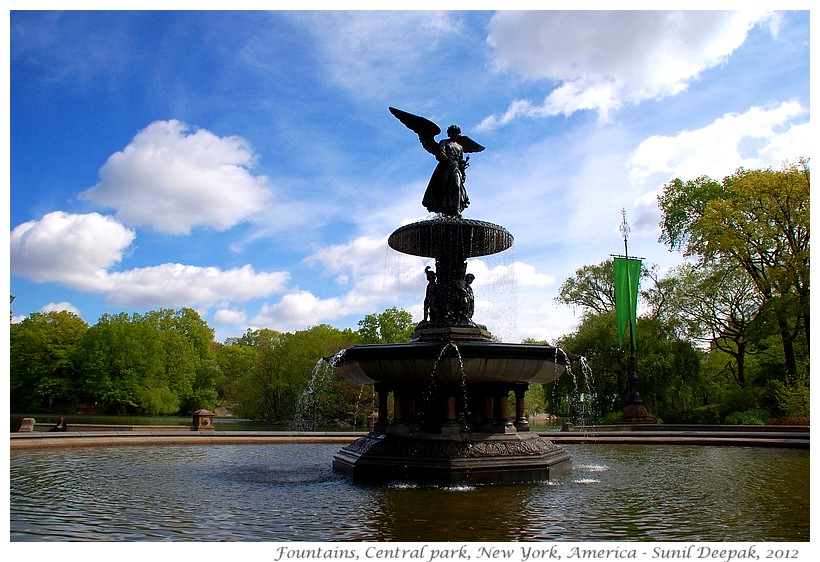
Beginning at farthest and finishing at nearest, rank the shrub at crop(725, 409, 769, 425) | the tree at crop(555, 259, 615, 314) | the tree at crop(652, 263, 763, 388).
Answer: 1. the tree at crop(555, 259, 615, 314)
2. the tree at crop(652, 263, 763, 388)
3. the shrub at crop(725, 409, 769, 425)

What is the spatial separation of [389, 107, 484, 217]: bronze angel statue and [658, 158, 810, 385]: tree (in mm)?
21623

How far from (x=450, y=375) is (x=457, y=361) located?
0.33m

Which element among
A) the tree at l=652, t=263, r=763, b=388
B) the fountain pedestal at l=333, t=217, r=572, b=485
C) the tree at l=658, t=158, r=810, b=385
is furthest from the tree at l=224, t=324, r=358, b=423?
the fountain pedestal at l=333, t=217, r=572, b=485

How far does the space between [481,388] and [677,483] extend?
3456 millimetres

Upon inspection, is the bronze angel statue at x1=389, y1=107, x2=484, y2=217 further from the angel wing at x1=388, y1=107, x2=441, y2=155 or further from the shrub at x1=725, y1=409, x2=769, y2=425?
the shrub at x1=725, y1=409, x2=769, y2=425

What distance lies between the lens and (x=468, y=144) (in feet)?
44.8

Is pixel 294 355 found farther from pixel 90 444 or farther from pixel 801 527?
pixel 801 527

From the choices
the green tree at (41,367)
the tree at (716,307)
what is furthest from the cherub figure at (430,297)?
the green tree at (41,367)

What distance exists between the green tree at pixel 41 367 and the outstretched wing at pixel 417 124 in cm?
5583

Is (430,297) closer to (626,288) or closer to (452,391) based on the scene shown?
(452,391)

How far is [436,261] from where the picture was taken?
13344 mm

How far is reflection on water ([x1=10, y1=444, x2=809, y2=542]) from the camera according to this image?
234 inches

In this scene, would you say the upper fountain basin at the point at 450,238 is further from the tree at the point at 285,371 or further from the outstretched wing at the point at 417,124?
the tree at the point at 285,371
